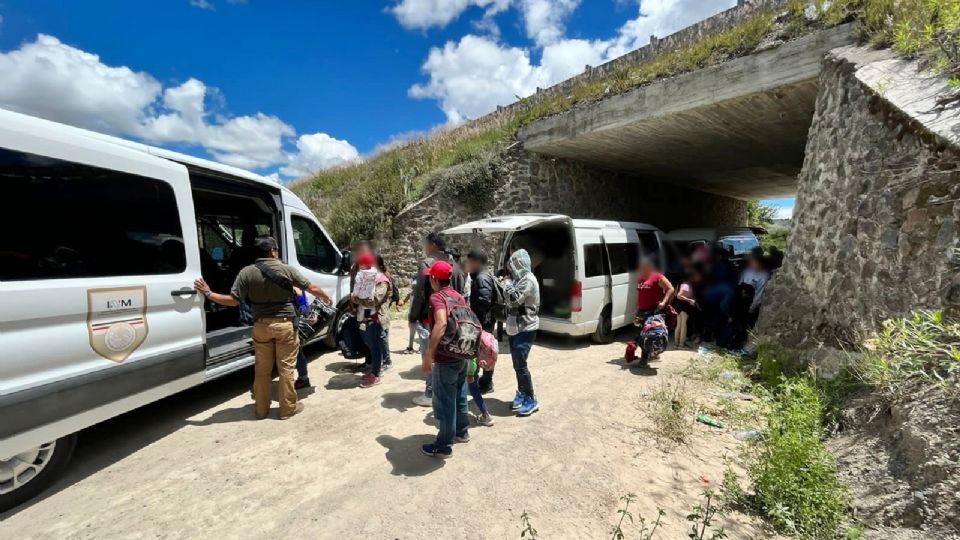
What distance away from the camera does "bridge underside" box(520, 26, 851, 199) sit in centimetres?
607

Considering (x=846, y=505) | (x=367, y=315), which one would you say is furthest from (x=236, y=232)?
(x=846, y=505)

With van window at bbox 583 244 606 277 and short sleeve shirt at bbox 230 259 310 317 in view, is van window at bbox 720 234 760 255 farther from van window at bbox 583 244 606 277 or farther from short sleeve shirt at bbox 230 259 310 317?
short sleeve shirt at bbox 230 259 310 317

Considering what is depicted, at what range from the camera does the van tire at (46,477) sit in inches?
103

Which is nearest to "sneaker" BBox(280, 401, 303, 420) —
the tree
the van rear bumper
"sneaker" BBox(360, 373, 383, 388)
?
"sneaker" BBox(360, 373, 383, 388)

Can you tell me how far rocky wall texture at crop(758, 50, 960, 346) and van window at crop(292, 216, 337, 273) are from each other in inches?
233

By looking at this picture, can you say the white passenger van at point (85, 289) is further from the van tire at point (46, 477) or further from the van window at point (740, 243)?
the van window at point (740, 243)

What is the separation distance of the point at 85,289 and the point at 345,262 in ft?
10.1

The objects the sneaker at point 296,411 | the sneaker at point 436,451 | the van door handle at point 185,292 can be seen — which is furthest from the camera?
the sneaker at point 296,411

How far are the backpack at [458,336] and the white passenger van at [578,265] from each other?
269cm

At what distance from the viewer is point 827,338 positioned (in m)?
4.54

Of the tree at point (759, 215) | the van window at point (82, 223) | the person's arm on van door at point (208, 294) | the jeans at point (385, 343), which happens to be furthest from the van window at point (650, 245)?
the tree at point (759, 215)

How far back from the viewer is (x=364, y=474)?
3.06m

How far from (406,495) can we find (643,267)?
15.2ft

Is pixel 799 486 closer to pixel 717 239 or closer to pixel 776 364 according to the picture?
pixel 776 364
